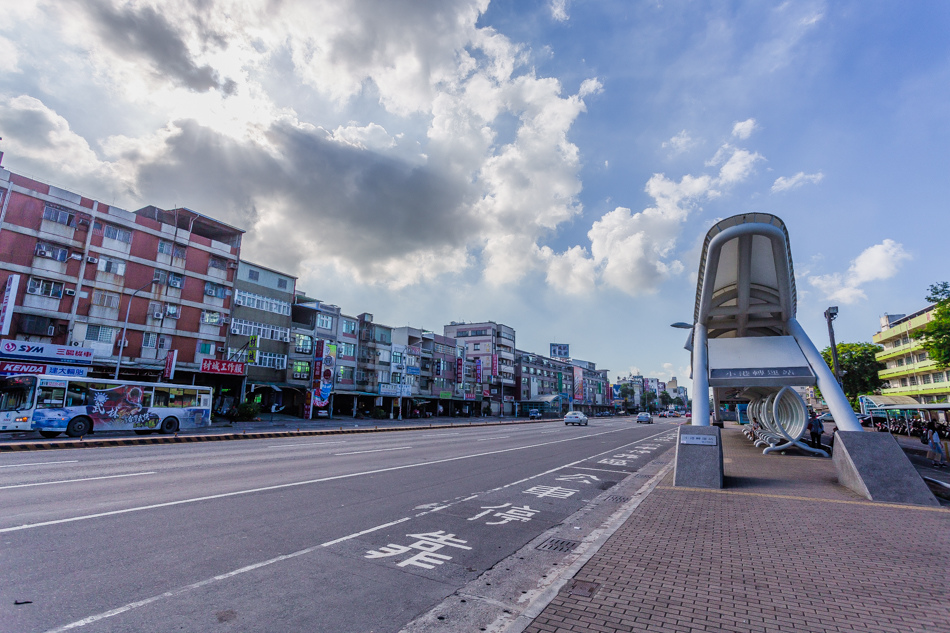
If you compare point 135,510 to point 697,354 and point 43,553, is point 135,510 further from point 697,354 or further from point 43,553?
point 697,354

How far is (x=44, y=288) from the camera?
29.8 m

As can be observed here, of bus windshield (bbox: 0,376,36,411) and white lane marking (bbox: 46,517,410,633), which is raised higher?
bus windshield (bbox: 0,376,36,411)

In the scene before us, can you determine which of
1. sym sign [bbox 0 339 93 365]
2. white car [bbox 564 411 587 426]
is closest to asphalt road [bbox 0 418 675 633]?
sym sign [bbox 0 339 93 365]

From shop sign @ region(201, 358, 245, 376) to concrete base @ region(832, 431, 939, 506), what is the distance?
38.2 m

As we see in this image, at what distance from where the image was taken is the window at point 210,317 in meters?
37.4

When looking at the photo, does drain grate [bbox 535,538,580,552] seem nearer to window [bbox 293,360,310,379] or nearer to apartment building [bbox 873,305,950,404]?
window [bbox 293,360,310,379]

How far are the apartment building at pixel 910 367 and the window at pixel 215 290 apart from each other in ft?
212

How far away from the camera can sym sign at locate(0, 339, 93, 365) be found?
87.5ft

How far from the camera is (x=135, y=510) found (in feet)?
23.8

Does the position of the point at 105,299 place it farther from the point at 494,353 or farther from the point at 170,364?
the point at 494,353

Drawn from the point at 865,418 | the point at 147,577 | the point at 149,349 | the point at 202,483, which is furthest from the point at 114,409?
the point at 865,418

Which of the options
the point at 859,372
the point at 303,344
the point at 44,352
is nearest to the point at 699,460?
the point at 44,352

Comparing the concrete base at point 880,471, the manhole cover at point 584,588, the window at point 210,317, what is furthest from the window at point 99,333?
the concrete base at point 880,471

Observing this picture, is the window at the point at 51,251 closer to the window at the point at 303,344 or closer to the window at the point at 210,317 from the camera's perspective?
the window at the point at 210,317
